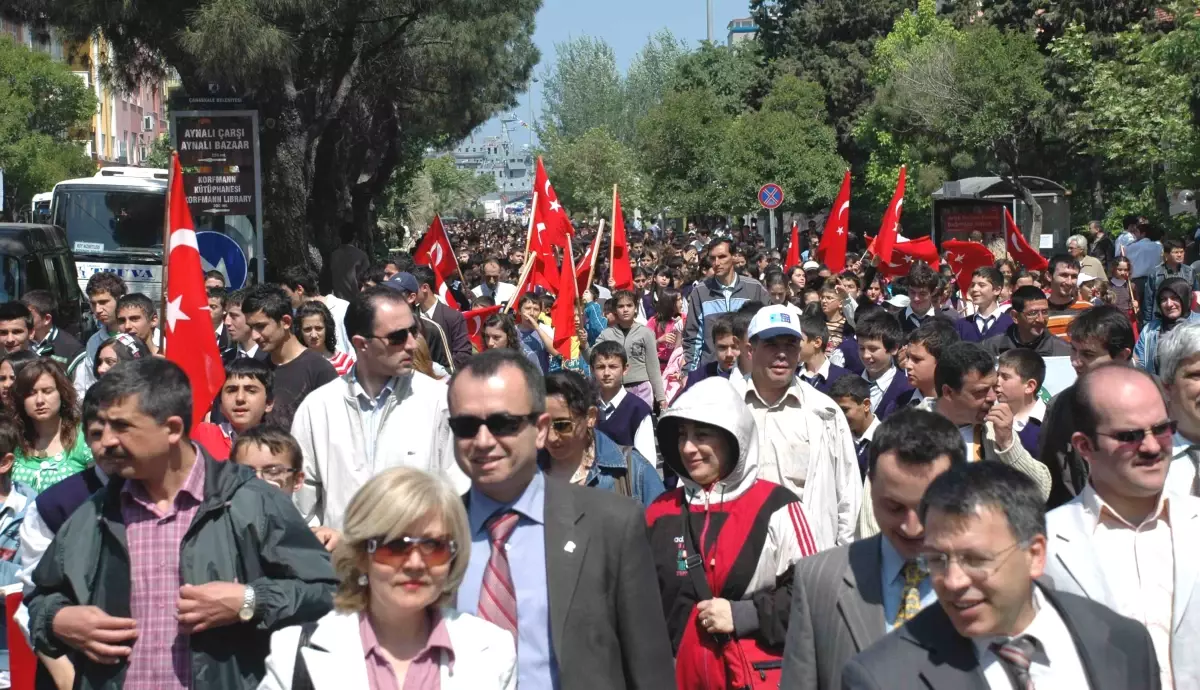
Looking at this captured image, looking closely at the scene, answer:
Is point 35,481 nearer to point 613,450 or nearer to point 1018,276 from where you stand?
point 613,450

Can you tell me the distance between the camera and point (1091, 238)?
34.3 m

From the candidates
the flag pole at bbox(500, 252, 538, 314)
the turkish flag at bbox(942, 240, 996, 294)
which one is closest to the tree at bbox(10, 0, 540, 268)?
the flag pole at bbox(500, 252, 538, 314)

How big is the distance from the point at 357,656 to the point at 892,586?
129 centimetres

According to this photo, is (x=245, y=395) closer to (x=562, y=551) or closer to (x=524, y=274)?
(x=562, y=551)

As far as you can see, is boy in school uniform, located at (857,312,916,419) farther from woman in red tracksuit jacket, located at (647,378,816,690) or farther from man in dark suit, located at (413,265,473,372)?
woman in red tracksuit jacket, located at (647,378,816,690)

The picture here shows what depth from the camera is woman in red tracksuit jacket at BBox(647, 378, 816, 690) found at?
4.58 meters

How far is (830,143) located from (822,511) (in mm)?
48732

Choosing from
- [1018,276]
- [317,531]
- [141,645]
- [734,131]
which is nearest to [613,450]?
[317,531]

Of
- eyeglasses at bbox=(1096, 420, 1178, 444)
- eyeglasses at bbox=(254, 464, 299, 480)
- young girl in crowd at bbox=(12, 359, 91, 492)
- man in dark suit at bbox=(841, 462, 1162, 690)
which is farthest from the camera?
young girl in crowd at bbox=(12, 359, 91, 492)

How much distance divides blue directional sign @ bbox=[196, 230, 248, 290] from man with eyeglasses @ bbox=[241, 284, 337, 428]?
3422 millimetres

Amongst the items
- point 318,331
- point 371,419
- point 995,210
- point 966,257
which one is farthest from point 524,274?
A: point 995,210

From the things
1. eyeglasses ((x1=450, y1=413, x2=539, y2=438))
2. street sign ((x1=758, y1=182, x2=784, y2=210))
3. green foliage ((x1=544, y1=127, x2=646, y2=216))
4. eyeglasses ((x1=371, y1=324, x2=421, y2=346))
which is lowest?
eyeglasses ((x1=450, y1=413, x2=539, y2=438))

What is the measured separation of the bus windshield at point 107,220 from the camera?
2436 centimetres

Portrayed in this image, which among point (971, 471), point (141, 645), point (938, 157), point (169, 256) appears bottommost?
point (141, 645)
